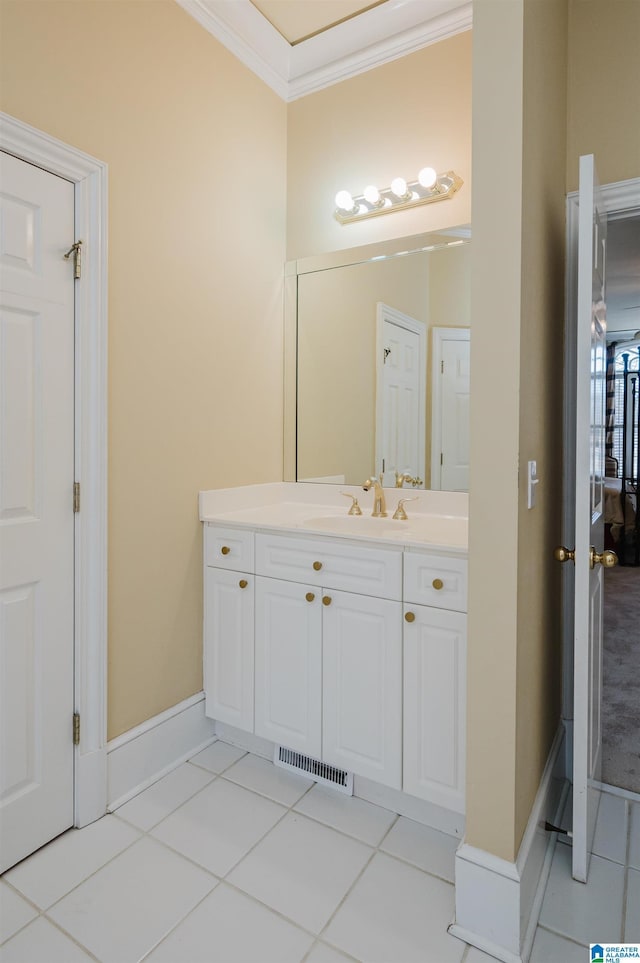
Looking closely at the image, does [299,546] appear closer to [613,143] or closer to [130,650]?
[130,650]

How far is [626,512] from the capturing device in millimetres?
5367

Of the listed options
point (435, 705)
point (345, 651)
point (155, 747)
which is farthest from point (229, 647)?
point (435, 705)

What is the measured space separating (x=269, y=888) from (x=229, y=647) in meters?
0.80

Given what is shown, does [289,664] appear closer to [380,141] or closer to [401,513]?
[401,513]

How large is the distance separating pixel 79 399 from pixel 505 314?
125 centimetres

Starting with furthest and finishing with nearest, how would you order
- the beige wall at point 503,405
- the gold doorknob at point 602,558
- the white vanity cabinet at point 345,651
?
the white vanity cabinet at point 345,651
the gold doorknob at point 602,558
the beige wall at point 503,405

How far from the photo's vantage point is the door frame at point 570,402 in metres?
1.77

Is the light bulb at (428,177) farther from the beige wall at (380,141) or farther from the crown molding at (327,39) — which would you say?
the crown molding at (327,39)

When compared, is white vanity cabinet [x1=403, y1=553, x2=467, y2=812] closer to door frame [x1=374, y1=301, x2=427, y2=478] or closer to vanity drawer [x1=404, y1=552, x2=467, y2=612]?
vanity drawer [x1=404, y1=552, x2=467, y2=612]

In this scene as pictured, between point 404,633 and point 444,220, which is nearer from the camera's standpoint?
point 404,633

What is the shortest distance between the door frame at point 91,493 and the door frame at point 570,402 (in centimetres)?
156

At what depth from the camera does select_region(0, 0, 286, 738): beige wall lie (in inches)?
63.7

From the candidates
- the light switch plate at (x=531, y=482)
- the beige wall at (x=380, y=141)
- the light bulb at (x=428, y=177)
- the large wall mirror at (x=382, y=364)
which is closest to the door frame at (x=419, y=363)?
the large wall mirror at (x=382, y=364)

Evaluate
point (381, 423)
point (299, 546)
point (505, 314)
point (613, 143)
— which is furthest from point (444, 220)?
point (299, 546)
